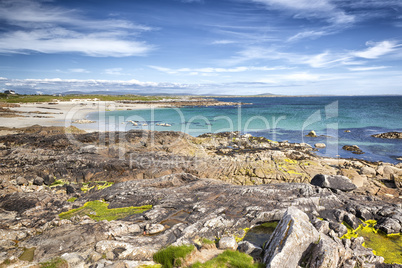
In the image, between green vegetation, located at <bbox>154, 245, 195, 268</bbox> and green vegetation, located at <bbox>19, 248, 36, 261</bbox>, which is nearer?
green vegetation, located at <bbox>154, 245, 195, 268</bbox>

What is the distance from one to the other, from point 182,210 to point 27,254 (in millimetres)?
8264

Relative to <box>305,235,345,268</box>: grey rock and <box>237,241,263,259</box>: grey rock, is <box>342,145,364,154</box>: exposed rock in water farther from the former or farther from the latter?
<box>237,241,263,259</box>: grey rock

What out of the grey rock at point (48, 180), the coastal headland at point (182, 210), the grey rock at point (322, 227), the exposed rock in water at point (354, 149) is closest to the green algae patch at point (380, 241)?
the coastal headland at point (182, 210)

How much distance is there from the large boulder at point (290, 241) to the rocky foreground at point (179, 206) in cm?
4

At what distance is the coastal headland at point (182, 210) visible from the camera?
995 cm

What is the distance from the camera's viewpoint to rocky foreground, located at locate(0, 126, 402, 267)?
33.0 ft

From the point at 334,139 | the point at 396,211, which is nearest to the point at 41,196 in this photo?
the point at 396,211

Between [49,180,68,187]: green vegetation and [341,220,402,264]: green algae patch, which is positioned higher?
[49,180,68,187]: green vegetation

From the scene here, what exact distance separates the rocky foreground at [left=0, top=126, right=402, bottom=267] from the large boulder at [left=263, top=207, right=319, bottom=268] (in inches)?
1.6

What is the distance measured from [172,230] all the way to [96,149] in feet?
63.8

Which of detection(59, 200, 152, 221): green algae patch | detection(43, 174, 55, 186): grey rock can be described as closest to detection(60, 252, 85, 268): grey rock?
detection(59, 200, 152, 221): green algae patch

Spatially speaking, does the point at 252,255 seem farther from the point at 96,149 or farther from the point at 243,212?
the point at 96,149

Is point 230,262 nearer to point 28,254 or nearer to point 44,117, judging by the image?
point 28,254

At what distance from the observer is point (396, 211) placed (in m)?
14.8
